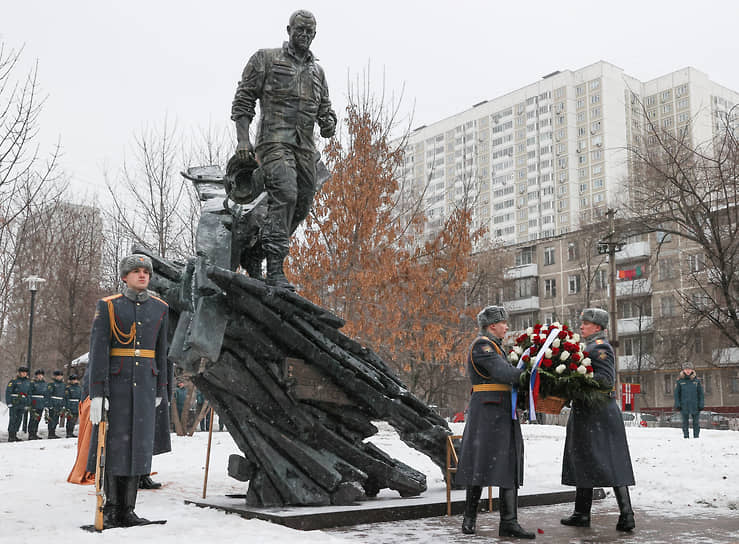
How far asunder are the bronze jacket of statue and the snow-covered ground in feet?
12.8

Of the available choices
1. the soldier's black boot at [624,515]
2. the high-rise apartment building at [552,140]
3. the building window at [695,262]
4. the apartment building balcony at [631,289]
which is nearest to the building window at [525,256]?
the high-rise apartment building at [552,140]

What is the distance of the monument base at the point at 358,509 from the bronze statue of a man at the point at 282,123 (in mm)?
2237

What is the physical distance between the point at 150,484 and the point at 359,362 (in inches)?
123

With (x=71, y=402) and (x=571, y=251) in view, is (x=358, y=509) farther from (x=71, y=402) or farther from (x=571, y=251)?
(x=571, y=251)

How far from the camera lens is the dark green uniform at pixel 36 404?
19703 mm

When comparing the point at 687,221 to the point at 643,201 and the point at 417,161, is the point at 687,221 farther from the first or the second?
the point at 417,161

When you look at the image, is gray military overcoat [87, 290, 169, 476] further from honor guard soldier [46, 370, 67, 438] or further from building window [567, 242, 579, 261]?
building window [567, 242, 579, 261]

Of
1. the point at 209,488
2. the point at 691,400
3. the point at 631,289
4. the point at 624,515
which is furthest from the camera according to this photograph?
the point at 631,289

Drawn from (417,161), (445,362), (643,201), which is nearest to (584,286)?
(445,362)

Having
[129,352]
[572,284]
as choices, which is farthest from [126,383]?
[572,284]

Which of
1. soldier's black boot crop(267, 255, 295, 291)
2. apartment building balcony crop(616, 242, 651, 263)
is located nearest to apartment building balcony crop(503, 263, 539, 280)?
apartment building balcony crop(616, 242, 651, 263)

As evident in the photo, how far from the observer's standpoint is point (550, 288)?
5450 centimetres

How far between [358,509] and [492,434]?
1417 millimetres

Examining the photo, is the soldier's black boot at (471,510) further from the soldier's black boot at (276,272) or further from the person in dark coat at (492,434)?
the soldier's black boot at (276,272)
